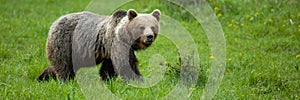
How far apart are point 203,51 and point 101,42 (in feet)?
8.59

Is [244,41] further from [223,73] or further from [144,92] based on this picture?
[144,92]

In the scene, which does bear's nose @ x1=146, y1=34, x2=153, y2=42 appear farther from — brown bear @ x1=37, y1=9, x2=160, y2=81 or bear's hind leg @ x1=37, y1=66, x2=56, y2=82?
bear's hind leg @ x1=37, y1=66, x2=56, y2=82

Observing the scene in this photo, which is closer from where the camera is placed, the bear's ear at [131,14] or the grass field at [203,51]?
the grass field at [203,51]

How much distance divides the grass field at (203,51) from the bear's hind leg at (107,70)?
2.20 ft

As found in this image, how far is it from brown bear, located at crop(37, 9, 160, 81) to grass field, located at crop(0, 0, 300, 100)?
294 mm

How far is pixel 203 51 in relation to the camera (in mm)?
8484

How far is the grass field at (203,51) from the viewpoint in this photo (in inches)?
217

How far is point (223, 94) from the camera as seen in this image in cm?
539

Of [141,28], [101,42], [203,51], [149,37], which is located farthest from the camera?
[203,51]

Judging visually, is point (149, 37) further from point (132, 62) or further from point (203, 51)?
point (203, 51)

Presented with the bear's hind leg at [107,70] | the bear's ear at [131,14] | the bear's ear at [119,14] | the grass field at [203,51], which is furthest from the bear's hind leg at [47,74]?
the bear's ear at [131,14]

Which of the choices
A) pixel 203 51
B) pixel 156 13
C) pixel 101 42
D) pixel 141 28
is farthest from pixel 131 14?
pixel 203 51

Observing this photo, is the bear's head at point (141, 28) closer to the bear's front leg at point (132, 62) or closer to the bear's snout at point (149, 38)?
the bear's snout at point (149, 38)

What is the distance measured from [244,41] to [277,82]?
2926 millimetres
